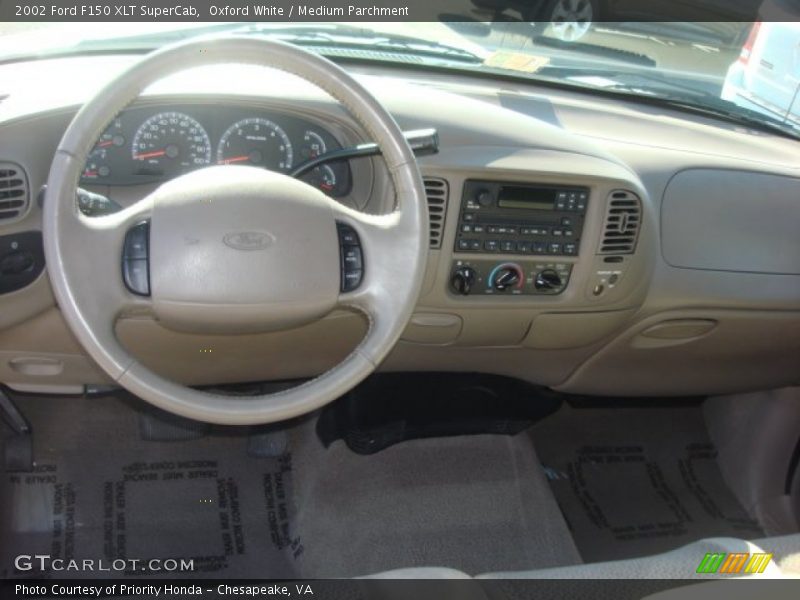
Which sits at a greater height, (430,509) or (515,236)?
(515,236)

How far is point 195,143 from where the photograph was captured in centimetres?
188

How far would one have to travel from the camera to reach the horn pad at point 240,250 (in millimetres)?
1479

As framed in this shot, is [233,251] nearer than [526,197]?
Yes

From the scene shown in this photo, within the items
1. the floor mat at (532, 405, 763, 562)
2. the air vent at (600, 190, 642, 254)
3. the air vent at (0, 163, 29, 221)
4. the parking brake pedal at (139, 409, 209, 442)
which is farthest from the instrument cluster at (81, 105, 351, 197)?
the floor mat at (532, 405, 763, 562)

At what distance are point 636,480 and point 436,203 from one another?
1.36 meters

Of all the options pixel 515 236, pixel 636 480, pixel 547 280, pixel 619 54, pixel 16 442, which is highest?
pixel 619 54

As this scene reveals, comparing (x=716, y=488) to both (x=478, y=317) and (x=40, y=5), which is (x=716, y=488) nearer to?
(x=478, y=317)

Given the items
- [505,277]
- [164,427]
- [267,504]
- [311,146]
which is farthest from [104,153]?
[267,504]

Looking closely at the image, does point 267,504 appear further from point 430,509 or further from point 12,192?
point 12,192

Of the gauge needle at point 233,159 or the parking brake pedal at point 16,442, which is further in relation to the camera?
the parking brake pedal at point 16,442

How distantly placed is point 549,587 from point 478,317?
806mm

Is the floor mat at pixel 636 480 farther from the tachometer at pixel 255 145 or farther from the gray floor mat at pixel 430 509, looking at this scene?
the tachometer at pixel 255 145

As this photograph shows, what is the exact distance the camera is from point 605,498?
9.28 ft

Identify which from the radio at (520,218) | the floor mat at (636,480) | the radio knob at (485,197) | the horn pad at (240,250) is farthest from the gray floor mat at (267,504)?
the horn pad at (240,250)
